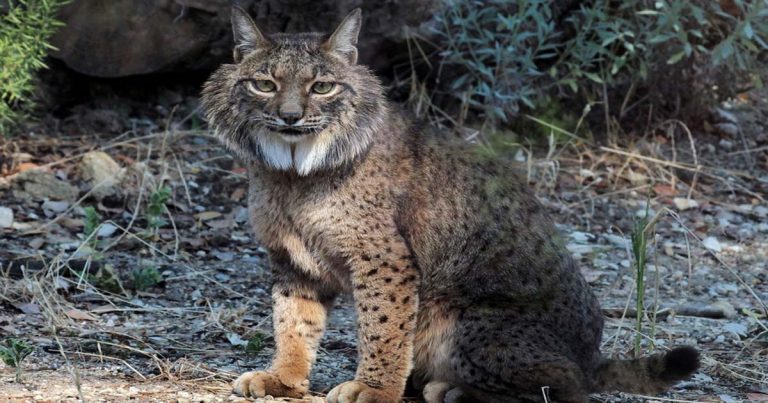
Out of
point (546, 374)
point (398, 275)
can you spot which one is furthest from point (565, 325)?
point (398, 275)

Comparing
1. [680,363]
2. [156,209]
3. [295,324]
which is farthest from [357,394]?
[156,209]

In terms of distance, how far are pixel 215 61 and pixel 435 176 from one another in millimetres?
4209

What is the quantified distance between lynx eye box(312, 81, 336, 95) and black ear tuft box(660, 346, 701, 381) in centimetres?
195

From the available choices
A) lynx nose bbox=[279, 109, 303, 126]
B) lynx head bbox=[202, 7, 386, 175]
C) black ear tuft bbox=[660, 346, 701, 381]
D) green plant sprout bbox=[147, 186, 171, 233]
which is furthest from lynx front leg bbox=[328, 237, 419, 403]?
green plant sprout bbox=[147, 186, 171, 233]

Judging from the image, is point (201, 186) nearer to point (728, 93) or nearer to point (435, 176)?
point (435, 176)

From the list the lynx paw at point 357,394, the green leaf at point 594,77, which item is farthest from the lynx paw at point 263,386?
the green leaf at point 594,77

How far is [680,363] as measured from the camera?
4969 millimetres

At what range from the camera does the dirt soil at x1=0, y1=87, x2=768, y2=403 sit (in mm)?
5844

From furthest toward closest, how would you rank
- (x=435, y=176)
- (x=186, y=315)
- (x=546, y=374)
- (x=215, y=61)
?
(x=215, y=61) < (x=186, y=315) < (x=435, y=176) < (x=546, y=374)

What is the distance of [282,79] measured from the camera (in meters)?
5.35

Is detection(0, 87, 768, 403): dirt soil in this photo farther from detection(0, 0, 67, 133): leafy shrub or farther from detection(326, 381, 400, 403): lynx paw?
detection(0, 0, 67, 133): leafy shrub

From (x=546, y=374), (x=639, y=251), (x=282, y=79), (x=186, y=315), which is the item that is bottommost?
(x=186, y=315)

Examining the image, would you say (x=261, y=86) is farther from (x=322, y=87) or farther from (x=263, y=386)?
(x=263, y=386)

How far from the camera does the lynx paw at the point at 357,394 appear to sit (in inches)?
203
